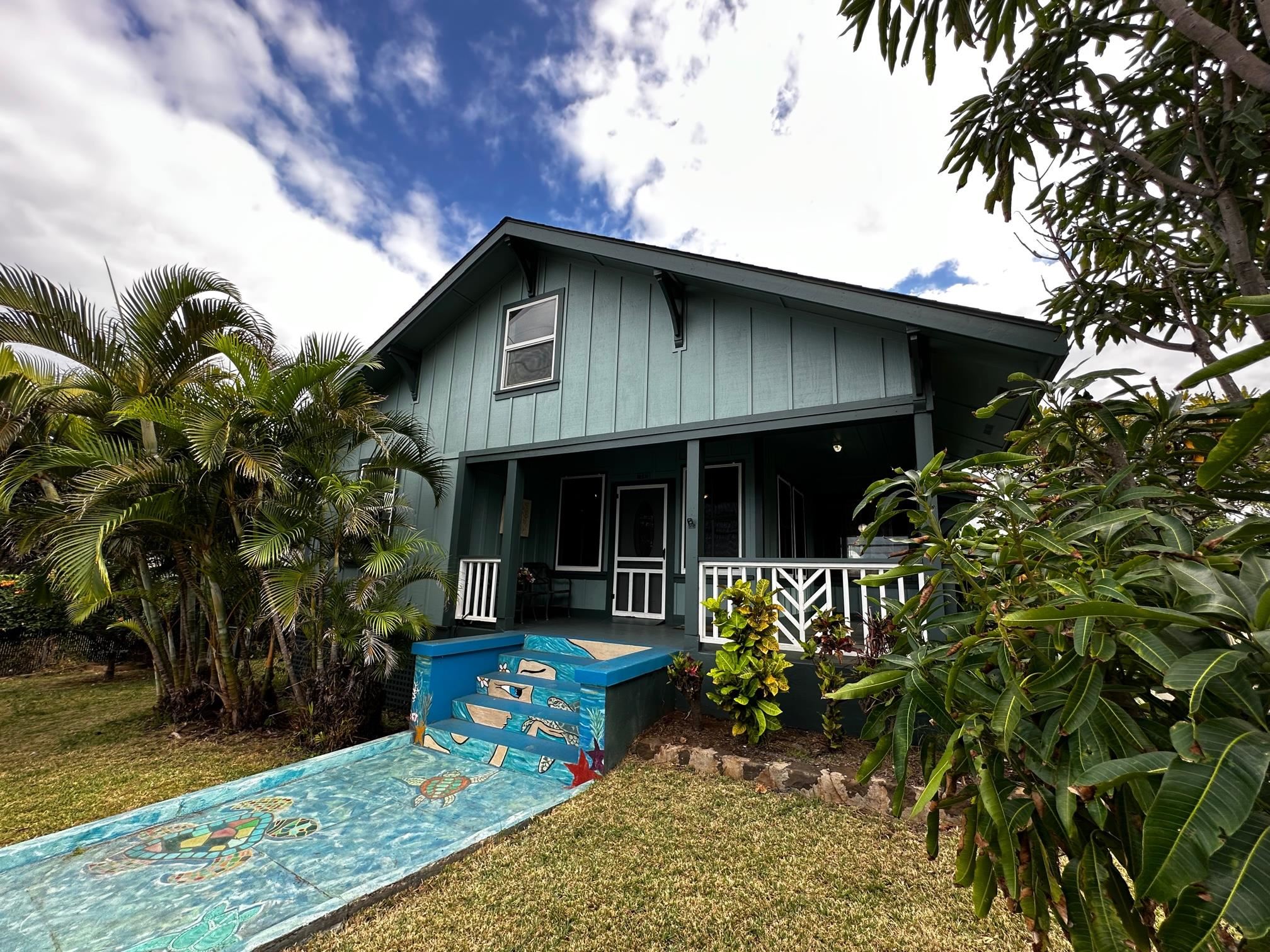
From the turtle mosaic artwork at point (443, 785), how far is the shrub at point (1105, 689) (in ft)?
10.7

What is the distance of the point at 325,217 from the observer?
1178 cm

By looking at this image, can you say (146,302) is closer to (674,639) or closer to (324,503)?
(324,503)

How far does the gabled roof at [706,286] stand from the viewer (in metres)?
3.57

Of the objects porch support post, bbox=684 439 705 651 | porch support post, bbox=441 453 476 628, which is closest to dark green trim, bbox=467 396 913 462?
porch support post, bbox=684 439 705 651

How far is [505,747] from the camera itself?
13.5ft

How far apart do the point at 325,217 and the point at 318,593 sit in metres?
11.0

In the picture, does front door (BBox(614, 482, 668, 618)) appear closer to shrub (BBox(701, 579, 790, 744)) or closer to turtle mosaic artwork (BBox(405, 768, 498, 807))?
shrub (BBox(701, 579, 790, 744))

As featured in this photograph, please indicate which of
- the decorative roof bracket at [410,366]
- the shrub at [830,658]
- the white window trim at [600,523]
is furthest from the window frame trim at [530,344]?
the shrub at [830,658]

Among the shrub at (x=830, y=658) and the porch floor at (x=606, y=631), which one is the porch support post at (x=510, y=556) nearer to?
the porch floor at (x=606, y=631)

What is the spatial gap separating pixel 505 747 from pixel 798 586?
282 centimetres

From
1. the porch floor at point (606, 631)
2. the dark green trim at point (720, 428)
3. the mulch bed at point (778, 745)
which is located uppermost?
the dark green trim at point (720, 428)

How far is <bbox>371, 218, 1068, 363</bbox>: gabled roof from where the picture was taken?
3574 mm

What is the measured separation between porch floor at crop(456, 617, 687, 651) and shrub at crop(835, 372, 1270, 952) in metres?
3.74

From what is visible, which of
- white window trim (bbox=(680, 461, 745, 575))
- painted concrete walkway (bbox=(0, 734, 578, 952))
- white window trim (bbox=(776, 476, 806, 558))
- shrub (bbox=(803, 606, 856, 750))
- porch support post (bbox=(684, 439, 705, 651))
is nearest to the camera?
painted concrete walkway (bbox=(0, 734, 578, 952))
